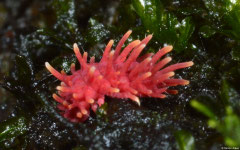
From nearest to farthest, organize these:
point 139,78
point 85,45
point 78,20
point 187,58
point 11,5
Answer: point 139,78 < point 187,58 < point 85,45 < point 78,20 < point 11,5

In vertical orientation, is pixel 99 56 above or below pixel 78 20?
below

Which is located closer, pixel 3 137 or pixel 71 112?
pixel 71 112

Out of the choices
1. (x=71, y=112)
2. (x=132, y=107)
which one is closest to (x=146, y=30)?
(x=132, y=107)

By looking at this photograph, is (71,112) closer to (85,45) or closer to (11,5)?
(85,45)

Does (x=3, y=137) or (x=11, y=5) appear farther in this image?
(x=11, y=5)

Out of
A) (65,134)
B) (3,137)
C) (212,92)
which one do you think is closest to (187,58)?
(212,92)

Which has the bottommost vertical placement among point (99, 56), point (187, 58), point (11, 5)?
point (187, 58)

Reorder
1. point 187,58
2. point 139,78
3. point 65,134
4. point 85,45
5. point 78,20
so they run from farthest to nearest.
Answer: point 78,20 → point 85,45 → point 187,58 → point 65,134 → point 139,78

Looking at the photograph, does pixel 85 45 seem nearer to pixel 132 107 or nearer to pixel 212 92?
pixel 132 107

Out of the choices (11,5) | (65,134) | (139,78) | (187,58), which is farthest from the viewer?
(11,5)
